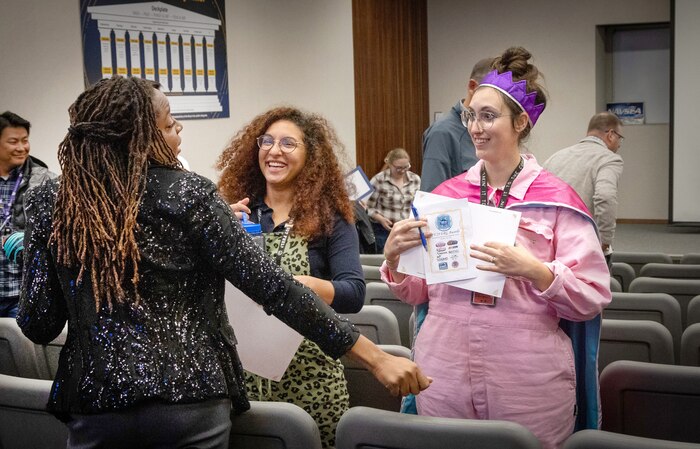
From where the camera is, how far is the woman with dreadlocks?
1.61 meters

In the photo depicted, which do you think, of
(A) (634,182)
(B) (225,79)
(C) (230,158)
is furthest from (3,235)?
(A) (634,182)

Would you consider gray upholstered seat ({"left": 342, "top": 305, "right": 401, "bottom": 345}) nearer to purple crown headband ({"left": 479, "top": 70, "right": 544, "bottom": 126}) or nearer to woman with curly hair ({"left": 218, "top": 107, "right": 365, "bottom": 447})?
woman with curly hair ({"left": 218, "top": 107, "right": 365, "bottom": 447})

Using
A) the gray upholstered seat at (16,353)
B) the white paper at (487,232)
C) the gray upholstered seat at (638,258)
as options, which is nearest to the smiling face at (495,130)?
the white paper at (487,232)

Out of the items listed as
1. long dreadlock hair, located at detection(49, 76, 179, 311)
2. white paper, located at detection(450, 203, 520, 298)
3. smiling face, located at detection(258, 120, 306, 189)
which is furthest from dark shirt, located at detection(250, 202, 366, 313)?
long dreadlock hair, located at detection(49, 76, 179, 311)

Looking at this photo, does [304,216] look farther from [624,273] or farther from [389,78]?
[389,78]

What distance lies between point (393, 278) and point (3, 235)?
306cm

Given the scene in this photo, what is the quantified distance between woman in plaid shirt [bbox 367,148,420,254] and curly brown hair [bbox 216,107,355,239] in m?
5.73

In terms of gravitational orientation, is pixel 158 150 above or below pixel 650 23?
below

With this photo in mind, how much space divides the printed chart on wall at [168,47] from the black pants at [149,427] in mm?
5554

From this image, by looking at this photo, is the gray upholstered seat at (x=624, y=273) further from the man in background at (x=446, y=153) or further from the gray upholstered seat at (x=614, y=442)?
the gray upholstered seat at (x=614, y=442)

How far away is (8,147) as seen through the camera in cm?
488

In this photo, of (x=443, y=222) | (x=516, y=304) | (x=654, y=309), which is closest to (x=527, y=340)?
(x=516, y=304)

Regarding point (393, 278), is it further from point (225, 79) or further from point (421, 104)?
point (421, 104)

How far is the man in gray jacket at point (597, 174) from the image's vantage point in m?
5.18
